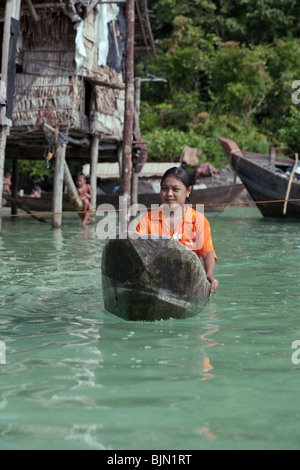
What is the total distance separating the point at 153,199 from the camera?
68.9 ft

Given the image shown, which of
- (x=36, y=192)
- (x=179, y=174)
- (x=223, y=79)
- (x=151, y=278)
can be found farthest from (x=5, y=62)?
(x=223, y=79)

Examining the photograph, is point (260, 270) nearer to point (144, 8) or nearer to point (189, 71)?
point (144, 8)

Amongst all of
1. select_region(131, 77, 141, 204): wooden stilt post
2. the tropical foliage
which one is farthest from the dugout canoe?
the tropical foliage

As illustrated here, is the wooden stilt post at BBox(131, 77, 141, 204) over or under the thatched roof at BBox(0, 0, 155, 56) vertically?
under

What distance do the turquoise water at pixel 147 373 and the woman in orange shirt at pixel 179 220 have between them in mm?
489

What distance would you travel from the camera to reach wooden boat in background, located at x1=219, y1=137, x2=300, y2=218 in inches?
615

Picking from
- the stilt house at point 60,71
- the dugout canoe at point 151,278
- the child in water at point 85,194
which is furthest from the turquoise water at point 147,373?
the child in water at point 85,194

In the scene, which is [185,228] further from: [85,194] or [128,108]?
[85,194]

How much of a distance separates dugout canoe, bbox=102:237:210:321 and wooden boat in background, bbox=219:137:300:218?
37.0 ft

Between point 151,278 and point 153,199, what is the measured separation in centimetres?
1685

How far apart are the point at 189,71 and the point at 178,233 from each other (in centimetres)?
2840

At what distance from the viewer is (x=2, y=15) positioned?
1160 centimetres

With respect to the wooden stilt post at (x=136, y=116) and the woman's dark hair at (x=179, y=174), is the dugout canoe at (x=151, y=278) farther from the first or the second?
the wooden stilt post at (x=136, y=116)

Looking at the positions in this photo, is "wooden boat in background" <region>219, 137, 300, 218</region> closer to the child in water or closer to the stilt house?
the child in water
